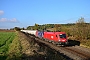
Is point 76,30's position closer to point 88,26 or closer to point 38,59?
point 88,26

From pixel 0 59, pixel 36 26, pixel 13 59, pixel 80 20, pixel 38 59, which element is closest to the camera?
pixel 38 59

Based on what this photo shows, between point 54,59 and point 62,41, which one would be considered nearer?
point 54,59

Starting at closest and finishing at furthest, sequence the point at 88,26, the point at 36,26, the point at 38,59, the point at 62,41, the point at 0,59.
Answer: the point at 38,59 < the point at 0,59 < the point at 62,41 < the point at 88,26 < the point at 36,26

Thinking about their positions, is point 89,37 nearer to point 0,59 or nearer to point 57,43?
point 57,43

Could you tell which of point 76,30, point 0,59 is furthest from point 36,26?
point 0,59

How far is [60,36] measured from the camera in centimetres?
3566

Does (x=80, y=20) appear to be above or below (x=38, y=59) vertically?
above

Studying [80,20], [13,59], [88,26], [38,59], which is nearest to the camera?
[38,59]

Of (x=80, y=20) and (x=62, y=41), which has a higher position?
(x=80, y=20)

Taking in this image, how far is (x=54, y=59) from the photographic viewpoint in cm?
1548

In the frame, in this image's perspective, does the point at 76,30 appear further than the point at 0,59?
Yes

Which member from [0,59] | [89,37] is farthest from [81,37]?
[0,59]

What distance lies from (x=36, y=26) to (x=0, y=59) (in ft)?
404

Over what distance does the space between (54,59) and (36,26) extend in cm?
12690
